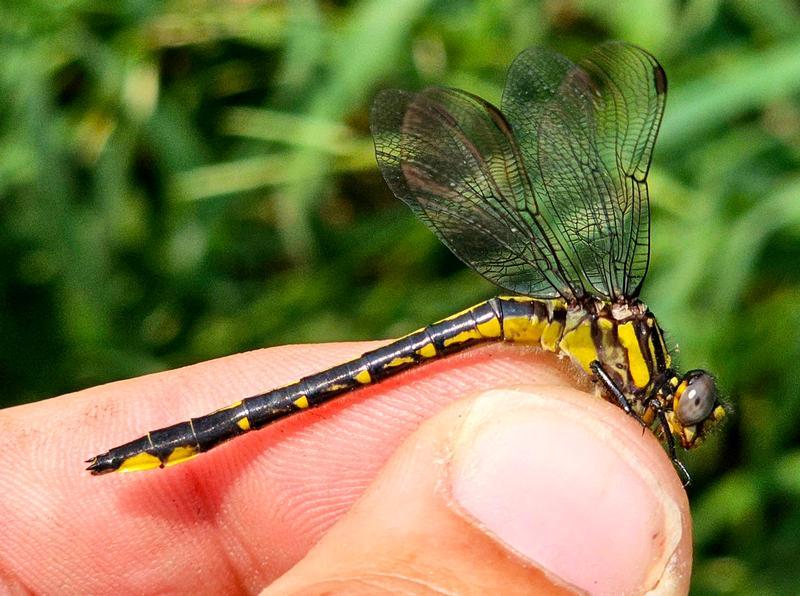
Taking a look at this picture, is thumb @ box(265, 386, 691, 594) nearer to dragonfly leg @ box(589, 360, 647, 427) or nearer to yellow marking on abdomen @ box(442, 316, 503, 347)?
dragonfly leg @ box(589, 360, 647, 427)

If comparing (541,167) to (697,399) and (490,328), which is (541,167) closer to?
(490,328)

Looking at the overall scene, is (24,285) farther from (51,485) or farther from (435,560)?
(435,560)

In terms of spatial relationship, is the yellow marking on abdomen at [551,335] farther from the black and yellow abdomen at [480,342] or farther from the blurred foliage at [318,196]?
the blurred foliage at [318,196]

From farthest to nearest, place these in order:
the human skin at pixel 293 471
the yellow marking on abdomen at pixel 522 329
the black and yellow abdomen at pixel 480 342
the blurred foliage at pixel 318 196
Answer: the blurred foliage at pixel 318 196 < the yellow marking on abdomen at pixel 522 329 < the black and yellow abdomen at pixel 480 342 < the human skin at pixel 293 471

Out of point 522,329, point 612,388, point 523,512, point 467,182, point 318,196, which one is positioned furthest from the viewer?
point 318,196

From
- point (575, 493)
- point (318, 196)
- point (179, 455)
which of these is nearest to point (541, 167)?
point (575, 493)

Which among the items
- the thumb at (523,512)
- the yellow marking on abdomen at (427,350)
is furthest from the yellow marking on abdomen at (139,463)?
the yellow marking on abdomen at (427,350)

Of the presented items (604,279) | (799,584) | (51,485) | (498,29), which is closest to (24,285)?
(51,485)
